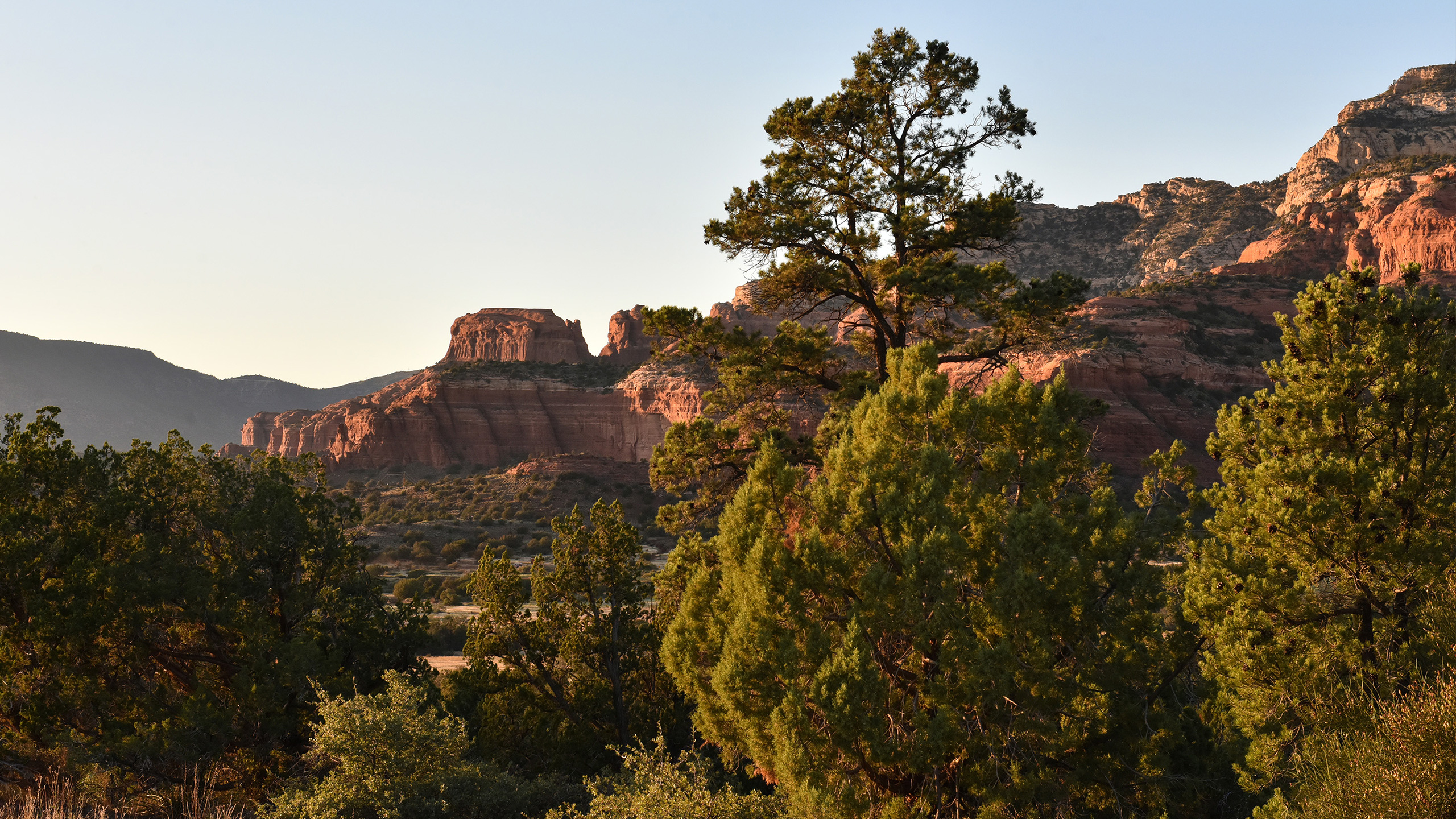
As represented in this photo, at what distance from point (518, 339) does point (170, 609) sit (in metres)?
123

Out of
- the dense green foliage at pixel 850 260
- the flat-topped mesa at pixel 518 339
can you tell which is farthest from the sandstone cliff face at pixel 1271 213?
the dense green foliage at pixel 850 260

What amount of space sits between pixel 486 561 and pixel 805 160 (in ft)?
33.4

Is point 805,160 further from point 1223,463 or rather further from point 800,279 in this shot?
point 1223,463

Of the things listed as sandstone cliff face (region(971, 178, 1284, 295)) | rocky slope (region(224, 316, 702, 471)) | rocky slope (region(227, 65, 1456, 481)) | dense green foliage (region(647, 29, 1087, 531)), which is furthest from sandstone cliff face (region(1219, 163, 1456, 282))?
dense green foliage (region(647, 29, 1087, 531))

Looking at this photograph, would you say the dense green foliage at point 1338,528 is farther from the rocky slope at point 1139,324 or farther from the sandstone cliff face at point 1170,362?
the rocky slope at point 1139,324

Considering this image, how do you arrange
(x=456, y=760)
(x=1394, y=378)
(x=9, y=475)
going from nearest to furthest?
(x=1394, y=378), (x=456, y=760), (x=9, y=475)

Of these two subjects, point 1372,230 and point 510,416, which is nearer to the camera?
point 1372,230

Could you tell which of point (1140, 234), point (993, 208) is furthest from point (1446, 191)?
point (993, 208)

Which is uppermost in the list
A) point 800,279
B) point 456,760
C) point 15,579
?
point 800,279

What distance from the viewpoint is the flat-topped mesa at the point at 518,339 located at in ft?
439

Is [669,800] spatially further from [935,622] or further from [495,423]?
[495,423]

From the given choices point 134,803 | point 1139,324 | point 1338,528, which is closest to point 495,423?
point 1139,324

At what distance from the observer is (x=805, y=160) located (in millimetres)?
17750

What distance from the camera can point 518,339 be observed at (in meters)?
136
